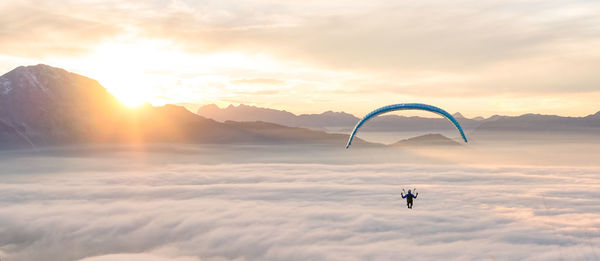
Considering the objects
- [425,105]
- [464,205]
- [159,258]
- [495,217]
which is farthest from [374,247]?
[159,258]

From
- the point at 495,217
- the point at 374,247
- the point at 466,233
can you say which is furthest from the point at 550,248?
the point at 374,247

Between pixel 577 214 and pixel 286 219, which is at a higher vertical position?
pixel 577 214

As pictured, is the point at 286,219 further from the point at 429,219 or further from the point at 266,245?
the point at 429,219

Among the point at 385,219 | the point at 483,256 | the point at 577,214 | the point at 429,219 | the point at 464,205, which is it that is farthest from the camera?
the point at 464,205

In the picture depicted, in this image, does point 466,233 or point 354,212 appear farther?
point 354,212

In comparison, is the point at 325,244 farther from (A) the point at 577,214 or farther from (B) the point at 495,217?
(A) the point at 577,214

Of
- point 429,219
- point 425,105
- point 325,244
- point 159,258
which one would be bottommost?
point 159,258

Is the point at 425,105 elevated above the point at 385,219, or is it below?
above

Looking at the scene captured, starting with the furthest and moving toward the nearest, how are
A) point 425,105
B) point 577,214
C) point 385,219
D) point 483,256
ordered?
point 385,219
point 577,214
point 483,256
point 425,105

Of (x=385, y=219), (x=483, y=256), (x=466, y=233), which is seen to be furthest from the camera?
(x=385, y=219)

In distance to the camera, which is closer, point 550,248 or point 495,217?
point 550,248
